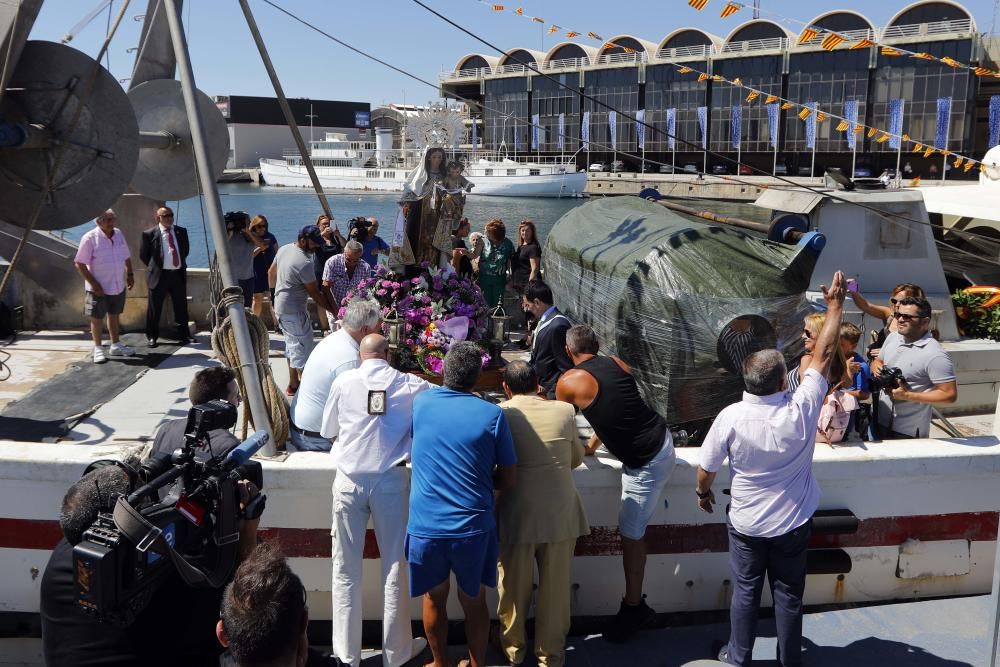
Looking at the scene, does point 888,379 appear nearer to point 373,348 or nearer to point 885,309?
point 885,309

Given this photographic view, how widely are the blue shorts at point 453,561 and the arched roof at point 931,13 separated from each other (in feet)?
197

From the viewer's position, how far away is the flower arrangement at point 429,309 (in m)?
6.29

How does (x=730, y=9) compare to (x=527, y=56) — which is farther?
(x=527, y=56)

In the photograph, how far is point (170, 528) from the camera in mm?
2678

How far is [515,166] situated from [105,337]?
2514 inches

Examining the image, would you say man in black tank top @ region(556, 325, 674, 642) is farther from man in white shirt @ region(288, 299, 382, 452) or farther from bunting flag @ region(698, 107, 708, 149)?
bunting flag @ region(698, 107, 708, 149)

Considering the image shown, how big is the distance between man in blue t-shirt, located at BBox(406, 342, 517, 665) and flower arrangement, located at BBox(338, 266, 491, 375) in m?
2.28

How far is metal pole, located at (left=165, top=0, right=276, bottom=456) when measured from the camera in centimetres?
466

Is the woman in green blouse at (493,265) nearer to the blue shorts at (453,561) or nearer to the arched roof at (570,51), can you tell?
the blue shorts at (453,561)

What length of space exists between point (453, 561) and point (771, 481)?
1.50 m

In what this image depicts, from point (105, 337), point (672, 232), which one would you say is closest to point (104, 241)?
point (105, 337)

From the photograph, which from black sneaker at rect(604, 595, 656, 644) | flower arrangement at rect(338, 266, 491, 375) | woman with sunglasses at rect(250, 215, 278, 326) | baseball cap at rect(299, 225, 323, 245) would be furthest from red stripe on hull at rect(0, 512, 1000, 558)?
woman with sunglasses at rect(250, 215, 278, 326)

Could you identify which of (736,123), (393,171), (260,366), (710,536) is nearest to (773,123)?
(736,123)

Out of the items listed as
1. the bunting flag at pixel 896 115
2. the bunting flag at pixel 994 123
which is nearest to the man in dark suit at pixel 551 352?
the bunting flag at pixel 994 123
